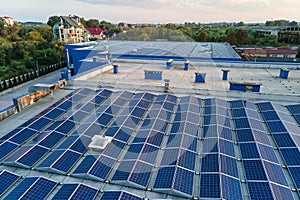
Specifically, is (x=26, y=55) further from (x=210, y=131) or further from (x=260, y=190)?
(x=260, y=190)

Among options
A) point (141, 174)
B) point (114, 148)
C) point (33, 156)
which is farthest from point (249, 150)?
point (33, 156)

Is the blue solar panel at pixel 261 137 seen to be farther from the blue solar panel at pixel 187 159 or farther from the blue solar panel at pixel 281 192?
the blue solar panel at pixel 187 159

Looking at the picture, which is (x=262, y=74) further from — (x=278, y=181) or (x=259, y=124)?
(x=278, y=181)

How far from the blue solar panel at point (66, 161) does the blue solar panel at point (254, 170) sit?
727cm

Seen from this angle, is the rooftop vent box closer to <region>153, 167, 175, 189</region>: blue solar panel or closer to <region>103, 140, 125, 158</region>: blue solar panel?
<region>103, 140, 125, 158</region>: blue solar panel

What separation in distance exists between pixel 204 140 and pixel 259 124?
153 inches

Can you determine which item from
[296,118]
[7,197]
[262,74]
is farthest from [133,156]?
[262,74]

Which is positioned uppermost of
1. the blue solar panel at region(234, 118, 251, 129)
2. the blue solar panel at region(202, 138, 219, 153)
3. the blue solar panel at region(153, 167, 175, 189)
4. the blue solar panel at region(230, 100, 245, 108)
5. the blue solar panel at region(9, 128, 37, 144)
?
the blue solar panel at region(230, 100, 245, 108)

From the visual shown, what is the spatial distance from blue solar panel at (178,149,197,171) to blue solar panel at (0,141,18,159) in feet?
25.2

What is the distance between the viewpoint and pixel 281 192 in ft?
26.9

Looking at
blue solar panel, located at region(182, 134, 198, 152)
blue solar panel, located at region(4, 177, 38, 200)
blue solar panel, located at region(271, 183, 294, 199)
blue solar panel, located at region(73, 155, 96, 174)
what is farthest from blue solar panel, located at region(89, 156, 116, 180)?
blue solar panel, located at region(271, 183, 294, 199)

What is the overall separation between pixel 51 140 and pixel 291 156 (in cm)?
1126

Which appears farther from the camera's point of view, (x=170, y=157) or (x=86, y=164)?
(x=170, y=157)

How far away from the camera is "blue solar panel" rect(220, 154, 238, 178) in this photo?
9156 millimetres
